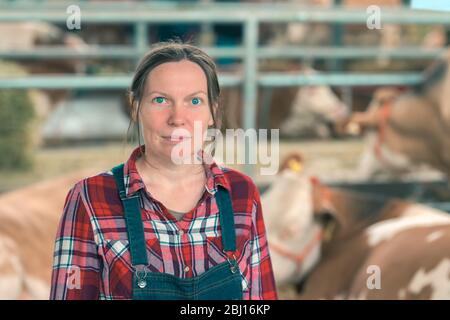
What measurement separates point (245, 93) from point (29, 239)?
0.79m

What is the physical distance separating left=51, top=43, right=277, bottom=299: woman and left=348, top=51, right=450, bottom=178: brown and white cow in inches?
86.7

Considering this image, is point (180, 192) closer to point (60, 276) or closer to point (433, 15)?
point (60, 276)

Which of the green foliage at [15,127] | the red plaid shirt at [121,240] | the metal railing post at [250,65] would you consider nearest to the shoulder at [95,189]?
the red plaid shirt at [121,240]

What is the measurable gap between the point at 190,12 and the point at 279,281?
0.92m

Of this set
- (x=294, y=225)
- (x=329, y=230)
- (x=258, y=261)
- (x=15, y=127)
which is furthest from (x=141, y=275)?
(x=15, y=127)

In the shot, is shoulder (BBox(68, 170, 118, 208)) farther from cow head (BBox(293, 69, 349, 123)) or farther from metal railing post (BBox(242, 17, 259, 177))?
cow head (BBox(293, 69, 349, 123))

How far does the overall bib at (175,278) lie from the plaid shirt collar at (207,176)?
0.01 metres

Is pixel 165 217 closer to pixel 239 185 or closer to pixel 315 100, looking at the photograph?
pixel 239 185

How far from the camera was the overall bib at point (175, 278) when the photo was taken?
0.76 meters

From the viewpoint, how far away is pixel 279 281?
208 cm

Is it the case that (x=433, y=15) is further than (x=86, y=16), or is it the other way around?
(x=433, y=15)

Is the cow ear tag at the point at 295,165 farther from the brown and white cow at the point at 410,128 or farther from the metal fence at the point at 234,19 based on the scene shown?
the brown and white cow at the point at 410,128

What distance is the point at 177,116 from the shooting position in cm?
80

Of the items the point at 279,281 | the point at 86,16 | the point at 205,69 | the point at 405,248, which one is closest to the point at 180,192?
the point at 205,69
